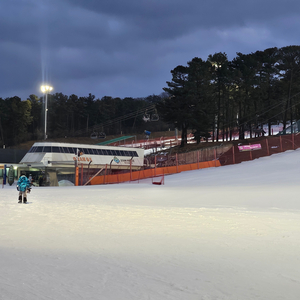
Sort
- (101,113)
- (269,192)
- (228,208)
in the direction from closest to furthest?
(228,208) → (269,192) → (101,113)

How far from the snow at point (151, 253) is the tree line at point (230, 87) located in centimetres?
4788

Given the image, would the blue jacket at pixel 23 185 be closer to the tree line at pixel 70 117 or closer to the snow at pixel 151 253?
the snow at pixel 151 253

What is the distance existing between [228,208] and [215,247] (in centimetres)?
654

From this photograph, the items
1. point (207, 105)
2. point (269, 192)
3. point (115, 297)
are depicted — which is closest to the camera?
point (115, 297)

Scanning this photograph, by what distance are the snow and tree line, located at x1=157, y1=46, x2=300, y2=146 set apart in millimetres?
47882

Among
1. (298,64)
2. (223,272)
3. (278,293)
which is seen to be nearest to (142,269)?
(223,272)

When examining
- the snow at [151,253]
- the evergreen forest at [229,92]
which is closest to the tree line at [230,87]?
the evergreen forest at [229,92]

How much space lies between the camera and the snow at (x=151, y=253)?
5.21 meters

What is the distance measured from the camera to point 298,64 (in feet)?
211

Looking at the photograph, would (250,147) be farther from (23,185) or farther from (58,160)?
(58,160)

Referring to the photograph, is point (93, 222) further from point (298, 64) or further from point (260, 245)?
point (298, 64)

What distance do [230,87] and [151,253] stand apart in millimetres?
68138

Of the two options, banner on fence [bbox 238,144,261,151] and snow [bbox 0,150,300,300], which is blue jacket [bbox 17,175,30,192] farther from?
banner on fence [bbox 238,144,261,151]

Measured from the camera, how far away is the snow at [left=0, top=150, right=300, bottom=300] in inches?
205
